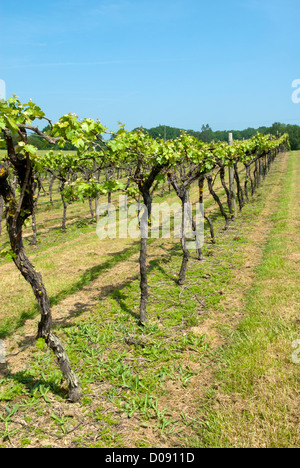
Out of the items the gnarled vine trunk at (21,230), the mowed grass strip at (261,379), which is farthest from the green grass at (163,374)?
the gnarled vine trunk at (21,230)

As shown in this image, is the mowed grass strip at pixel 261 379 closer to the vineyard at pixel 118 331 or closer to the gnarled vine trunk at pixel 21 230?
the vineyard at pixel 118 331

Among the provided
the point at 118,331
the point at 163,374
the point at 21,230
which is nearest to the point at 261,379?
the point at 163,374

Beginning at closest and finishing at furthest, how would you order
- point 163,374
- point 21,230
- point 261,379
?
point 21,230 < point 261,379 < point 163,374

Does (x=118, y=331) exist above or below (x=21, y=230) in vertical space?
below

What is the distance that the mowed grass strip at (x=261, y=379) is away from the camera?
11.5 ft

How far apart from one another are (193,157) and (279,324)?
516 cm

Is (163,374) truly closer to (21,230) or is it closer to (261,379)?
(261,379)

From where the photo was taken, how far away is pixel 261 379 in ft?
14.1

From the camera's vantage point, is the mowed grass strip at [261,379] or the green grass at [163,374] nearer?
the mowed grass strip at [261,379]

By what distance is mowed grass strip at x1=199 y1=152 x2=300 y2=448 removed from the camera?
Result: 11.5ft

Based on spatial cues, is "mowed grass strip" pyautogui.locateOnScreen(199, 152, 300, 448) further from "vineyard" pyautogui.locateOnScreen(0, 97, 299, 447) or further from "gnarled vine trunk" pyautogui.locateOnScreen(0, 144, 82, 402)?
"gnarled vine trunk" pyautogui.locateOnScreen(0, 144, 82, 402)

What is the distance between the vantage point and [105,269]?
379 inches

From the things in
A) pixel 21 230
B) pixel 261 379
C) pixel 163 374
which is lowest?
pixel 163 374
